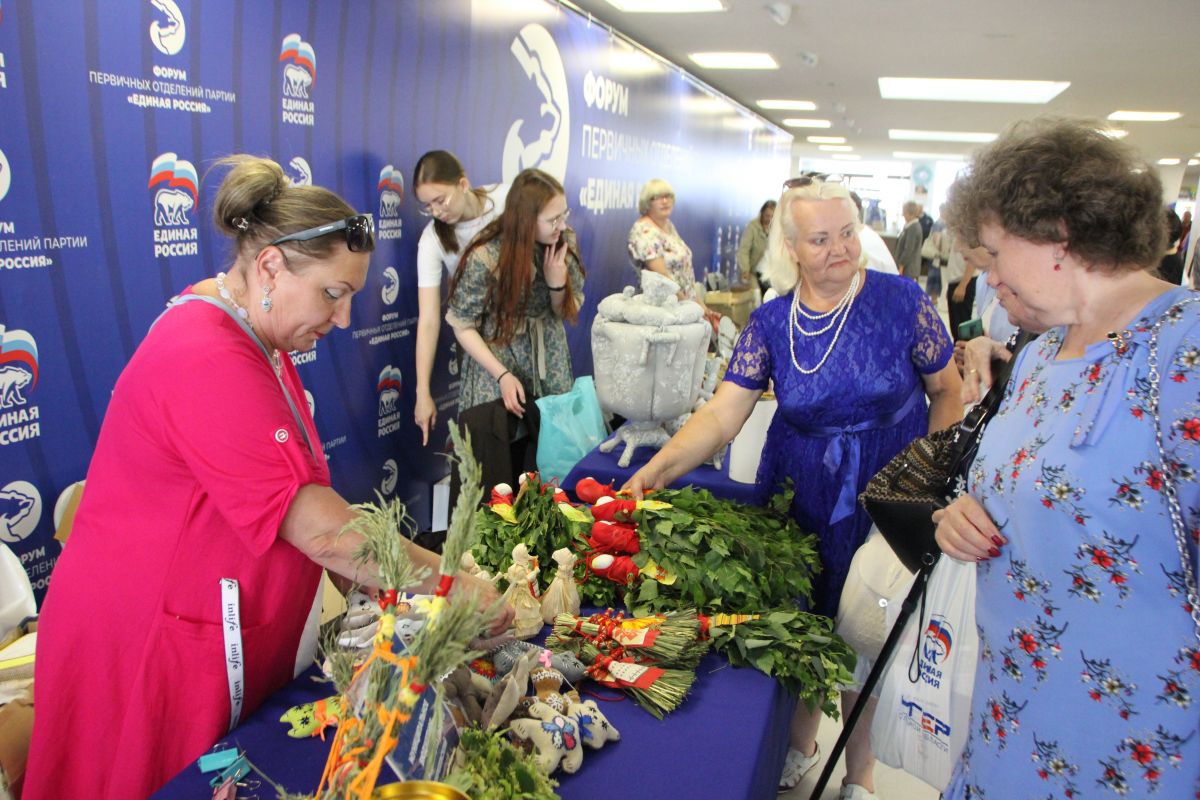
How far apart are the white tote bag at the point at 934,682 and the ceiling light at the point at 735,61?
705 centimetres

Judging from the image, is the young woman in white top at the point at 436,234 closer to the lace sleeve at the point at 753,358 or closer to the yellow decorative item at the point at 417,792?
the lace sleeve at the point at 753,358

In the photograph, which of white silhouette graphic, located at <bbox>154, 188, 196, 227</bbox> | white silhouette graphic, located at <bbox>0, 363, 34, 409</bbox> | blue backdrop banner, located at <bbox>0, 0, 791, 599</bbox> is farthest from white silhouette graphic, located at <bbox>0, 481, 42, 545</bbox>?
white silhouette graphic, located at <bbox>154, 188, 196, 227</bbox>

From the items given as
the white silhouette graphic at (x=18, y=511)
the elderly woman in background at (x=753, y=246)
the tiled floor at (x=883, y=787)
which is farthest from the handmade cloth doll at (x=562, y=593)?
the elderly woman in background at (x=753, y=246)

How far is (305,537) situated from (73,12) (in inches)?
71.8

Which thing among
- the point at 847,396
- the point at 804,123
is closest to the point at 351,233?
the point at 847,396

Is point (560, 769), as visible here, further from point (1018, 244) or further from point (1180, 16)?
point (1180, 16)

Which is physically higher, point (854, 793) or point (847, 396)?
point (847, 396)

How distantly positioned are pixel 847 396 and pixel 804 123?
1357 centimetres

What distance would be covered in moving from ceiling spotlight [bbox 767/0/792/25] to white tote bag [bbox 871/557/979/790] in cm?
482

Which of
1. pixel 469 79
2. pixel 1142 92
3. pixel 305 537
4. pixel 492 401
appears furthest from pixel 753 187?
pixel 305 537

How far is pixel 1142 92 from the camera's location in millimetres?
8547

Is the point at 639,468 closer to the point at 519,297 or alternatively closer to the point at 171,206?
the point at 519,297

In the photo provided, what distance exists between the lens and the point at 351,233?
1.35 meters

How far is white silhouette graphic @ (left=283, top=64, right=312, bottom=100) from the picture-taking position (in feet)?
9.95
